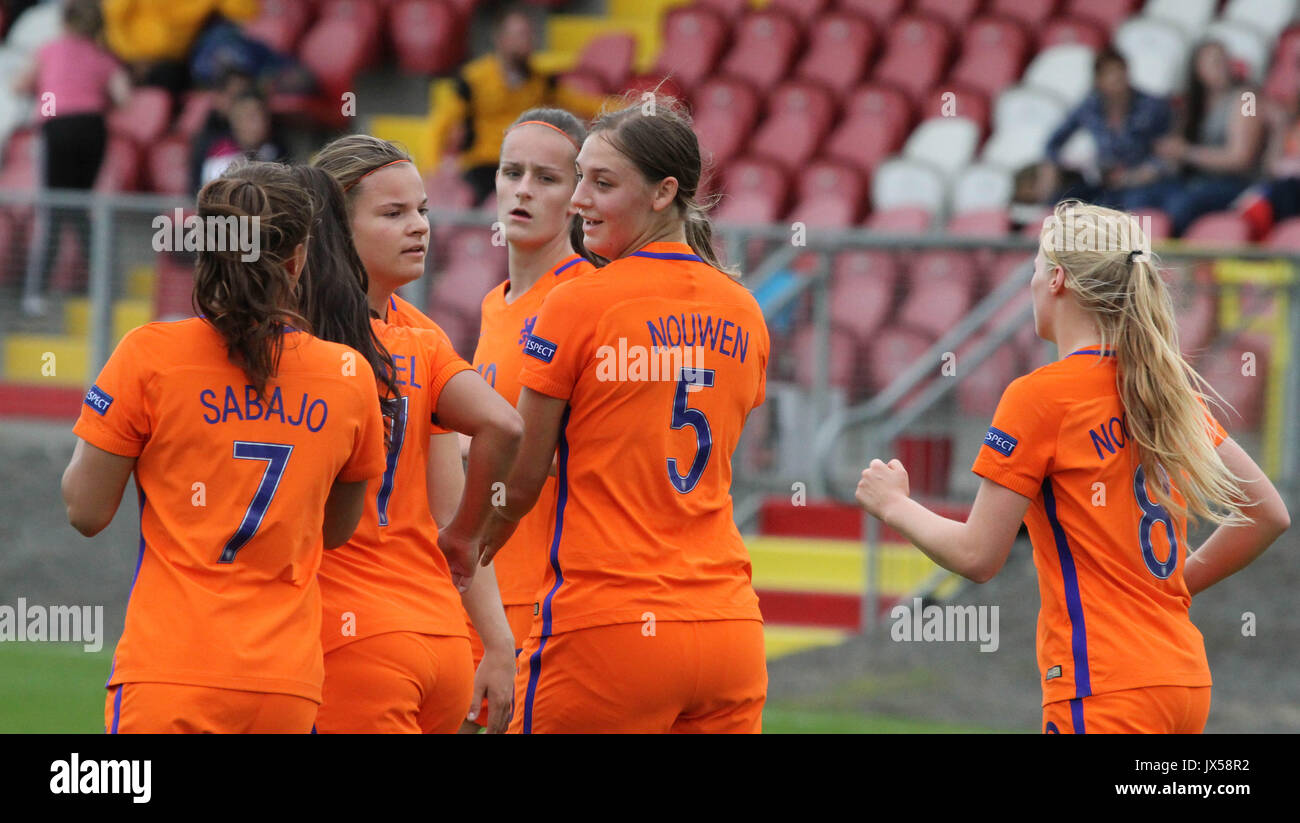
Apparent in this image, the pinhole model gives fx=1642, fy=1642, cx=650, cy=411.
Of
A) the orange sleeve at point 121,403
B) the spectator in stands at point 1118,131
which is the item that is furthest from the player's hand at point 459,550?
the spectator in stands at point 1118,131

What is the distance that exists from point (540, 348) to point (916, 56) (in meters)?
10.4

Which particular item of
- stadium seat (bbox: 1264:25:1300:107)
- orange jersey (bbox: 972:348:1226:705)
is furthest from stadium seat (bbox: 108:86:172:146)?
orange jersey (bbox: 972:348:1226:705)

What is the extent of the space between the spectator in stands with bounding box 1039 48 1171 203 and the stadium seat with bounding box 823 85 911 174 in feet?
6.62

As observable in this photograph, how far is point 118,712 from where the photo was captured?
3.17 m

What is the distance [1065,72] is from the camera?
12.7 meters

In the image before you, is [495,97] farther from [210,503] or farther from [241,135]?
[210,503]

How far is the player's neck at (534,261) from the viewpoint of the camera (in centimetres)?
460

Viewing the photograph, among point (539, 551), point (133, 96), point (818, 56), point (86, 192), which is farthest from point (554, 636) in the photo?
point (133, 96)

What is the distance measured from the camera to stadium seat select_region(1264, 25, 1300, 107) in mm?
11539

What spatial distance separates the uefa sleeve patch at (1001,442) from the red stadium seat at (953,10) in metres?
10.7
